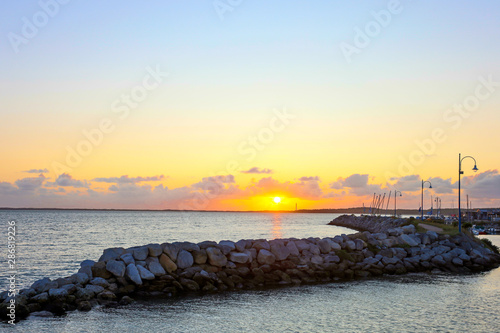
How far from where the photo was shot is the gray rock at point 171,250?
20406 mm

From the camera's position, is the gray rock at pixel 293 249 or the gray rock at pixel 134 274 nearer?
the gray rock at pixel 134 274

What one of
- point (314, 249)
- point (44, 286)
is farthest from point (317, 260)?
point (44, 286)

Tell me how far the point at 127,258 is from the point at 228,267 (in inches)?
173

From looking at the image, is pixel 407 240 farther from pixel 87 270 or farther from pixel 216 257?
pixel 87 270

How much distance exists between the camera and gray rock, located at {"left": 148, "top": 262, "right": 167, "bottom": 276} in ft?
63.5

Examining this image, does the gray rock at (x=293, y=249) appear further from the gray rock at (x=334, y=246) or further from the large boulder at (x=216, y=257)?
the large boulder at (x=216, y=257)

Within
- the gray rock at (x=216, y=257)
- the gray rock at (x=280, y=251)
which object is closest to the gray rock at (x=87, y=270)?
the gray rock at (x=216, y=257)

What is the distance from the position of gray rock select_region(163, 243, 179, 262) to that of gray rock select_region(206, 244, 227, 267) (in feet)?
4.61

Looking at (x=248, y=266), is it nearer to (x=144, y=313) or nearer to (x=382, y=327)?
(x=144, y=313)

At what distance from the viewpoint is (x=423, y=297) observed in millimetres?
18531

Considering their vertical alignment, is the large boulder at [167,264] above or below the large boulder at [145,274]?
above

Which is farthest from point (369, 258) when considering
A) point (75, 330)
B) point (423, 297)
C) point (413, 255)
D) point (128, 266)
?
point (75, 330)

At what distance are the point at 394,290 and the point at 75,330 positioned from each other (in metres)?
12.6

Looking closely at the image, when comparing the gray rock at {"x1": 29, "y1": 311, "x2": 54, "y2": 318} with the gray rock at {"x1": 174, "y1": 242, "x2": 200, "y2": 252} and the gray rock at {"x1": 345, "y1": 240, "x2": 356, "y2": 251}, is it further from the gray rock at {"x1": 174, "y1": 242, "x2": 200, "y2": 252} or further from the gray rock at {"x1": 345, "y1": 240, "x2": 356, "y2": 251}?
the gray rock at {"x1": 345, "y1": 240, "x2": 356, "y2": 251}
